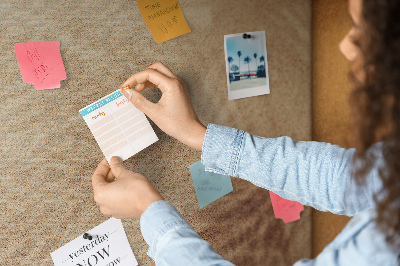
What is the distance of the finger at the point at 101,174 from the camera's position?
64cm

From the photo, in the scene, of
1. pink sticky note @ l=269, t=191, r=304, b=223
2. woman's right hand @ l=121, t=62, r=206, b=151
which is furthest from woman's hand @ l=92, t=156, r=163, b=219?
pink sticky note @ l=269, t=191, r=304, b=223

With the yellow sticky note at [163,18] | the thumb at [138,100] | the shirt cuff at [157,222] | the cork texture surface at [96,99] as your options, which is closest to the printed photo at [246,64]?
the cork texture surface at [96,99]

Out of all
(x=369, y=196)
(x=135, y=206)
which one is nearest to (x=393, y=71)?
(x=369, y=196)

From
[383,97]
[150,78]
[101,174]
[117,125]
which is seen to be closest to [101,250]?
[101,174]

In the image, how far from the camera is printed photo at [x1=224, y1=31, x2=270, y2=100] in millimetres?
820

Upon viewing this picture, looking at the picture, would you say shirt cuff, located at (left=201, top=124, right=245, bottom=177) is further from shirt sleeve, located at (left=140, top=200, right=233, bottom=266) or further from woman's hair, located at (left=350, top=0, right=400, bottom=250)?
woman's hair, located at (left=350, top=0, right=400, bottom=250)

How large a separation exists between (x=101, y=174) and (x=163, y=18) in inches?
14.3

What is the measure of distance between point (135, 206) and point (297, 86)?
0.61 m

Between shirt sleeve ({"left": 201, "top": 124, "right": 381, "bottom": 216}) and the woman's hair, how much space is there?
0.63 feet

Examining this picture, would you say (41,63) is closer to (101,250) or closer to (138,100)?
(138,100)

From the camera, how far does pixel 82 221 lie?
2.21 feet

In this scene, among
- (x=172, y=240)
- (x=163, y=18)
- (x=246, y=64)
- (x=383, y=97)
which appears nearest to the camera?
(x=383, y=97)

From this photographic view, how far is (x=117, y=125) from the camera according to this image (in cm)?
66

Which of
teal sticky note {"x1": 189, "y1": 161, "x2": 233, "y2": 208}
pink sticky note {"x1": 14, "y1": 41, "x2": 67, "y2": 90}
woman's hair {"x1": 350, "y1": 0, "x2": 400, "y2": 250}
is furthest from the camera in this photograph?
teal sticky note {"x1": 189, "y1": 161, "x2": 233, "y2": 208}
